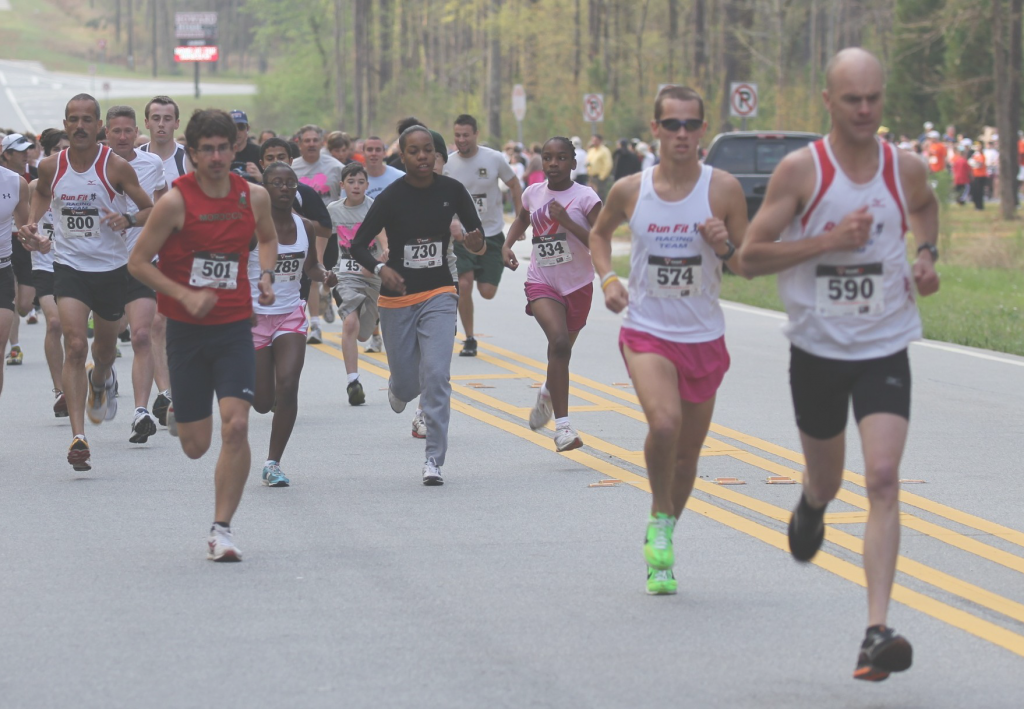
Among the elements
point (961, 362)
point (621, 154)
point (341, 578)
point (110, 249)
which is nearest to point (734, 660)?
point (341, 578)

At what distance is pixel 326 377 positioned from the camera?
14.2m

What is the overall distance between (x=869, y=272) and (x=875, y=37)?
67.4 m

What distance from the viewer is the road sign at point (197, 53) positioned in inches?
4938

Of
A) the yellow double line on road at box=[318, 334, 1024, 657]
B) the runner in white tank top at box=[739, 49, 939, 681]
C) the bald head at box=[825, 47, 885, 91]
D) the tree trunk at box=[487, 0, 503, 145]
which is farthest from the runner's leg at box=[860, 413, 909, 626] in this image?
the tree trunk at box=[487, 0, 503, 145]

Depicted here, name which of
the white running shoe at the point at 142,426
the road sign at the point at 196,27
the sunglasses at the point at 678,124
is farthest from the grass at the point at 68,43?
the sunglasses at the point at 678,124

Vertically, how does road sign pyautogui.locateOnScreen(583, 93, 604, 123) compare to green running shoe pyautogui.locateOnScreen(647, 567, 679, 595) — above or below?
above

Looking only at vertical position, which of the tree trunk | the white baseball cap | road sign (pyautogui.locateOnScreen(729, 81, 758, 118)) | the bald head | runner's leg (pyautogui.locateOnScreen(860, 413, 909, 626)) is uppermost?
the tree trunk

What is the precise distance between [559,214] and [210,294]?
3.11 m

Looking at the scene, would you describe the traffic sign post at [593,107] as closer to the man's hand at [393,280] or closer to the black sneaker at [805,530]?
the man's hand at [393,280]

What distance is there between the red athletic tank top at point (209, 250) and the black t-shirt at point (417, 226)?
1902 millimetres

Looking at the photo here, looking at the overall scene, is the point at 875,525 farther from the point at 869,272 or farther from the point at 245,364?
the point at 245,364

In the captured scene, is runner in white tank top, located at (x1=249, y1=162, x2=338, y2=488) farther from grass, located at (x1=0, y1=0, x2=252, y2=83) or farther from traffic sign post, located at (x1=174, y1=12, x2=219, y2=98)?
grass, located at (x1=0, y1=0, x2=252, y2=83)

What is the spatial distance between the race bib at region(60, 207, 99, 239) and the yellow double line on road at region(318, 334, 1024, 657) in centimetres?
312

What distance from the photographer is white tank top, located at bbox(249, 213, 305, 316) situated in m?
9.38
